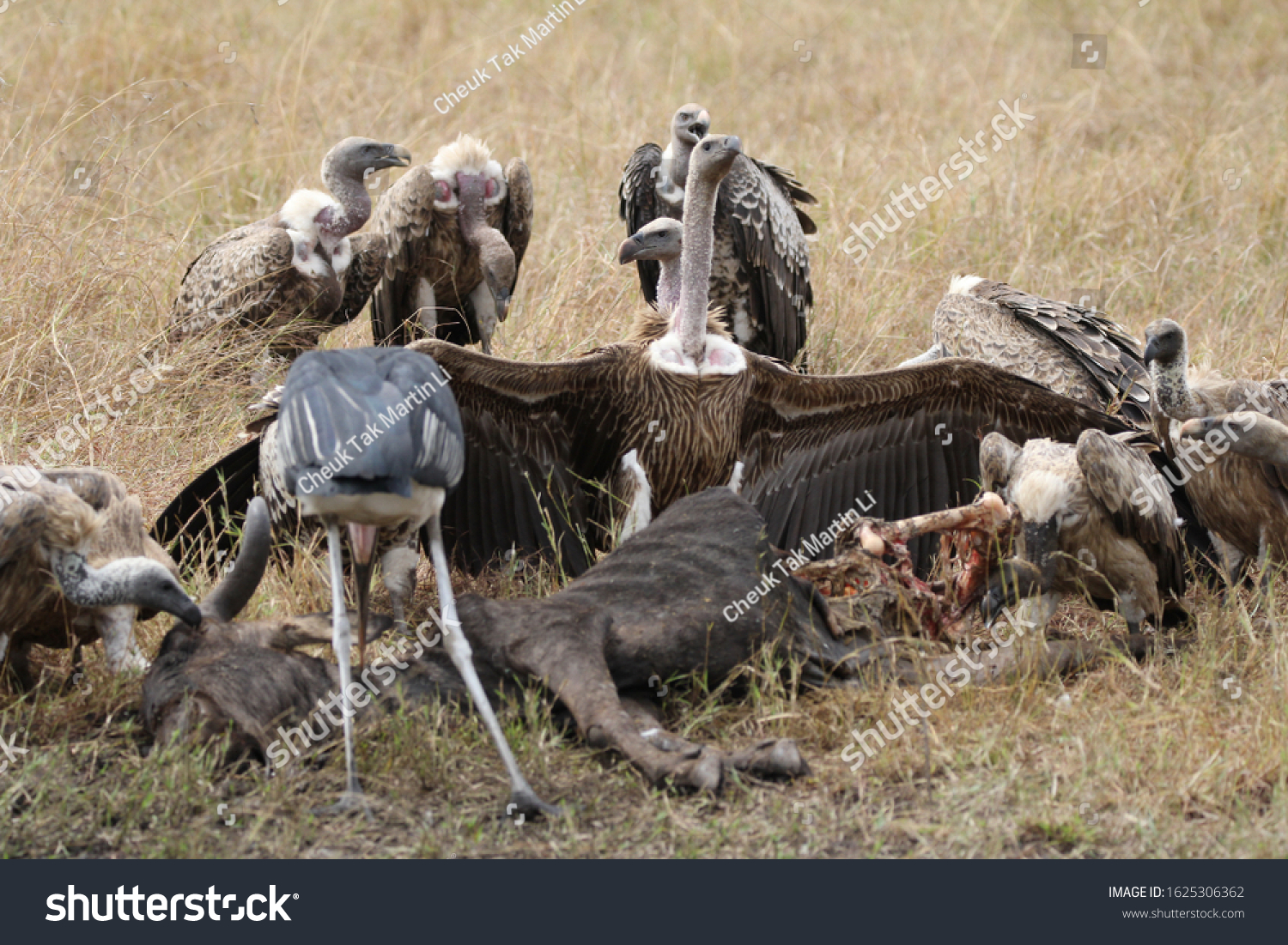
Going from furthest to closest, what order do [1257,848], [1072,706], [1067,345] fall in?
[1067,345]
[1072,706]
[1257,848]

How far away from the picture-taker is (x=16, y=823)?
3.38 meters

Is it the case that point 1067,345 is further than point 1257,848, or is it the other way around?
point 1067,345

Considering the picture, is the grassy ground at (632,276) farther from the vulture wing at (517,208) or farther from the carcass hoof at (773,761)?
the vulture wing at (517,208)

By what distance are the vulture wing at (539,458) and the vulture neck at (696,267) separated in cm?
23

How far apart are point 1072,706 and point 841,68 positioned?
321 inches

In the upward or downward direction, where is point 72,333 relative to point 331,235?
downward

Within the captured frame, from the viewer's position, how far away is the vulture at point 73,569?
146 inches

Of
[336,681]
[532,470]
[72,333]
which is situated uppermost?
[72,333]

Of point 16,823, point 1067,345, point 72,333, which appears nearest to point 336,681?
point 16,823

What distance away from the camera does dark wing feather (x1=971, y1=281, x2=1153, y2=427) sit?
5605mm

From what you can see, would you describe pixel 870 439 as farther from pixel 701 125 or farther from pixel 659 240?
pixel 701 125

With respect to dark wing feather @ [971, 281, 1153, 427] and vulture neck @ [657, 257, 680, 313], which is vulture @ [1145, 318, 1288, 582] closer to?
dark wing feather @ [971, 281, 1153, 427]

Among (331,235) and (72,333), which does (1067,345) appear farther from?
(72,333)

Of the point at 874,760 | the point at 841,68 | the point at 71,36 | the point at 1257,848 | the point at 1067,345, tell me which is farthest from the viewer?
the point at 841,68
